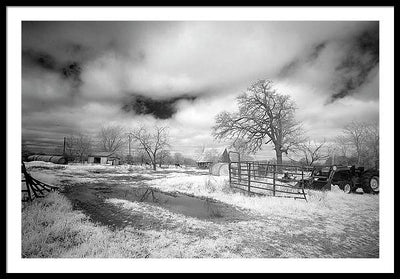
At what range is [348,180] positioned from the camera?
8.41 meters

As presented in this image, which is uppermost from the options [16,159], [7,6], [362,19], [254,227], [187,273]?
[7,6]

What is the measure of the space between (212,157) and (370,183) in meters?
36.9

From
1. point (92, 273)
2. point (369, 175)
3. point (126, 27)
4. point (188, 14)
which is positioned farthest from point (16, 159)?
point (369, 175)

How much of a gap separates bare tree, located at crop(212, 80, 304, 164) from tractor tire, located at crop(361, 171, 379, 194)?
696 cm

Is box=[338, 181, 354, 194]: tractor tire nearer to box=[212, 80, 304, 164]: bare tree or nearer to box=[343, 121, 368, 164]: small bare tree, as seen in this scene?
box=[343, 121, 368, 164]: small bare tree

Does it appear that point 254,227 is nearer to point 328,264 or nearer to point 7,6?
point 328,264

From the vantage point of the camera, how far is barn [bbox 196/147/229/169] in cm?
4312

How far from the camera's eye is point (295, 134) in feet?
51.2

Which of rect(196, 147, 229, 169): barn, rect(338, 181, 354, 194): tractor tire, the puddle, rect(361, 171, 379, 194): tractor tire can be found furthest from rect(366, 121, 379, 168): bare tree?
rect(196, 147, 229, 169): barn

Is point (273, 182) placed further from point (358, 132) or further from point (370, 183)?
point (370, 183)

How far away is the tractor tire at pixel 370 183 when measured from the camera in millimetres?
7855

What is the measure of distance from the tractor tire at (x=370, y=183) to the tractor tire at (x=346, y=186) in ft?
1.45

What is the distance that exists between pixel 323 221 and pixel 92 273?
17.4ft

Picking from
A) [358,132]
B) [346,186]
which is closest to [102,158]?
[346,186]
